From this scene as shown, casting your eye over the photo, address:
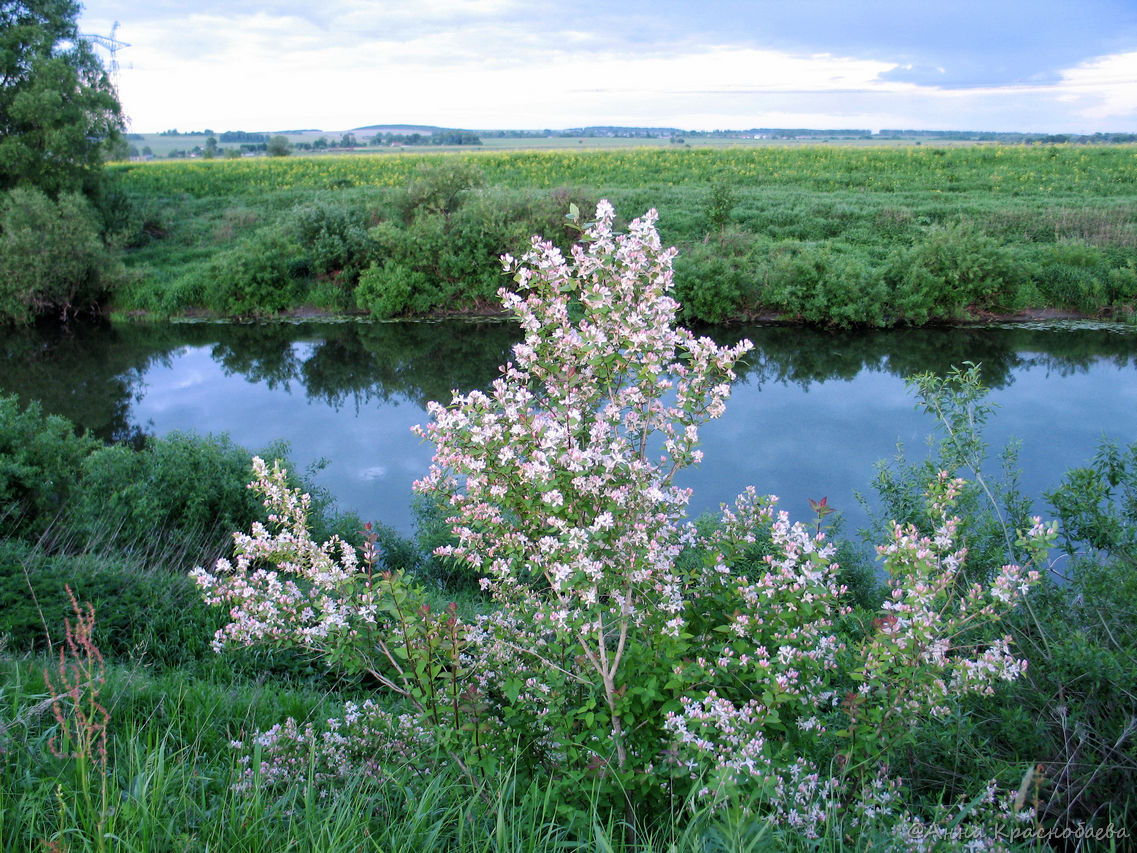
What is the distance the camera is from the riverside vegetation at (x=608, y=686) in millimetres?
2900

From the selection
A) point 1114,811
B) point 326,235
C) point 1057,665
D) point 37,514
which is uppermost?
point 326,235

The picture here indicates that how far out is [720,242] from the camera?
85.4ft

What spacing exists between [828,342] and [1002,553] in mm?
17358

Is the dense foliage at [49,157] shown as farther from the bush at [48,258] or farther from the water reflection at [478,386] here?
the water reflection at [478,386]

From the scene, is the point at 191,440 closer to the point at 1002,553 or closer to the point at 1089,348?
the point at 1002,553

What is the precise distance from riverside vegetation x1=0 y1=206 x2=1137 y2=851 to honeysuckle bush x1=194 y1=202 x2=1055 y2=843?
0.07 feet

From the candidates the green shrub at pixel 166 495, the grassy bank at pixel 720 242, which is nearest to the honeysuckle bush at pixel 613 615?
the green shrub at pixel 166 495

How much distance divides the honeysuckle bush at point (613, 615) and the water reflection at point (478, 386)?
25.7ft

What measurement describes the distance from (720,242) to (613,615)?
78.2ft

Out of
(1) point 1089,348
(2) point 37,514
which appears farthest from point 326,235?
(1) point 1089,348

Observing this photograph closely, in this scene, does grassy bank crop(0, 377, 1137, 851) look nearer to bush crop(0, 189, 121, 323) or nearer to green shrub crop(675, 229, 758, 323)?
green shrub crop(675, 229, 758, 323)

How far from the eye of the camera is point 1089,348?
20.3 meters

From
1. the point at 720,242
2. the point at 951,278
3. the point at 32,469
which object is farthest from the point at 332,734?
the point at 720,242

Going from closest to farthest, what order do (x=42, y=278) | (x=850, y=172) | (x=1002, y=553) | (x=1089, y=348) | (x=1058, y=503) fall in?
(x=1002, y=553) → (x=1058, y=503) → (x=1089, y=348) → (x=42, y=278) → (x=850, y=172)
